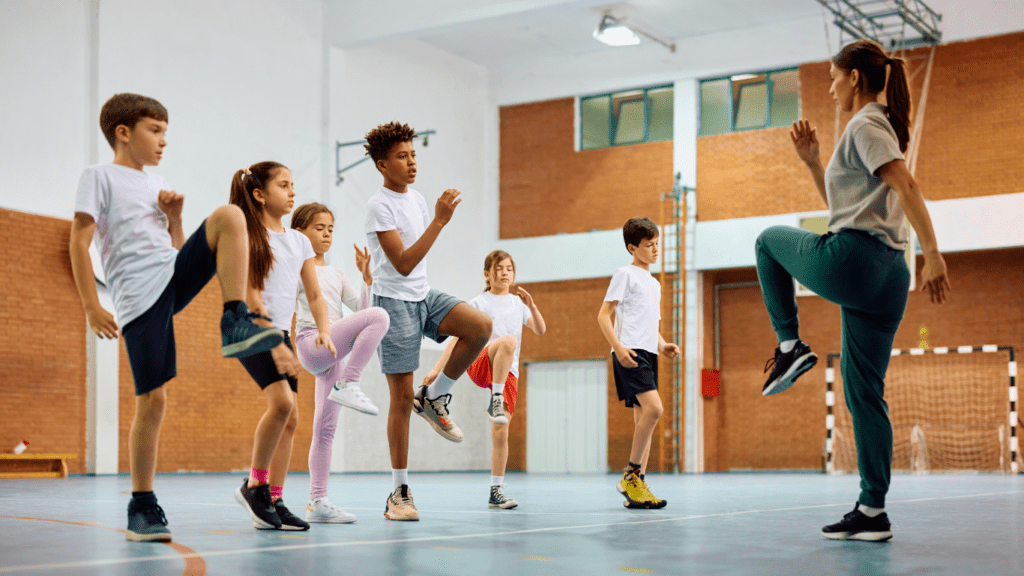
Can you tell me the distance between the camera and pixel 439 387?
191 inches

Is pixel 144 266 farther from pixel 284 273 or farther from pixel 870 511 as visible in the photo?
pixel 870 511

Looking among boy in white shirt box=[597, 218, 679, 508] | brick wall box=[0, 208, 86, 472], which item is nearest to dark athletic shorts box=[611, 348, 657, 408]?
boy in white shirt box=[597, 218, 679, 508]

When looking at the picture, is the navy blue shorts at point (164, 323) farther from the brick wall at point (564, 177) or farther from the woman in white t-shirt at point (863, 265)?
the brick wall at point (564, 177)

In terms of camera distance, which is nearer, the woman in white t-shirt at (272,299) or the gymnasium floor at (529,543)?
the gymnasium floor at (529,543)

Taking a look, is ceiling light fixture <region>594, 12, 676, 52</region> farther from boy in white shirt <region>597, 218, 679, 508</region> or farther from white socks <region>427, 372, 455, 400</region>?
white socks <region>427, 372, 455, 400</region>

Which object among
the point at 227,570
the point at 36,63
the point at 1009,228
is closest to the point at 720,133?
the point at 1009,228

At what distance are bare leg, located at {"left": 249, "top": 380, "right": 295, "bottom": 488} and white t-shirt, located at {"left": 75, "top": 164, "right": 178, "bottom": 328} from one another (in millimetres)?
619

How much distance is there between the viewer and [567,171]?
1800 centimetres

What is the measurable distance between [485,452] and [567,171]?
5.49 metres

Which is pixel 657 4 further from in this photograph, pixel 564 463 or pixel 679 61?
pixel 564 463

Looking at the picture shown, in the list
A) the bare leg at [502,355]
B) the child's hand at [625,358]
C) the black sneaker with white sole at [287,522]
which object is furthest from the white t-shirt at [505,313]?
the black sneaker with white sole at [287,522]

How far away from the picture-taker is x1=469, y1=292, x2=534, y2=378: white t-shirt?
655 cm

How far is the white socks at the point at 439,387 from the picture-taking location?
4809 mm

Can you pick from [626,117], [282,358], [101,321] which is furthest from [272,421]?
[626,117]
